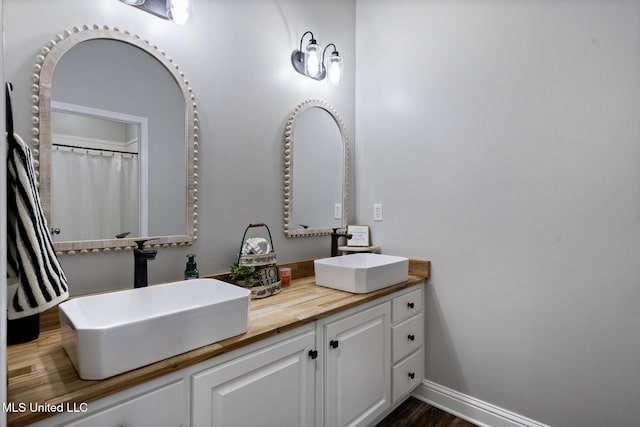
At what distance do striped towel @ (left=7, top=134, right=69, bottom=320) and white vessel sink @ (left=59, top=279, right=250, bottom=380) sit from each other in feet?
0.26

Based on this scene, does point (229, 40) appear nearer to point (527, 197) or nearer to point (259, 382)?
point (259, 382)

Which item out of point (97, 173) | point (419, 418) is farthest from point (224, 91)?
point (419, 418)

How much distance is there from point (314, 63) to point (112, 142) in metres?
1.17

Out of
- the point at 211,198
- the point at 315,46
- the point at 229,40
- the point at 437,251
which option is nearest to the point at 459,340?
the point at 437,251

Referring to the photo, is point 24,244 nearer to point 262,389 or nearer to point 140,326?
point 140,326

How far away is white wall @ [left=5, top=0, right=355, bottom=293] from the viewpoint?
3.79ft

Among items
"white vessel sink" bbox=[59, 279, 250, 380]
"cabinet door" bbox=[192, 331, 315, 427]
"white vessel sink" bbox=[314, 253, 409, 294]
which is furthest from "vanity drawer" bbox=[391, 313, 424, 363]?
"white vessel sink" bbox=[59, 279, 250, 380]

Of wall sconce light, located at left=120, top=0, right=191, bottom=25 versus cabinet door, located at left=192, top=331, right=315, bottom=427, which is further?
wall sconce light, located at left=120, top=0, right=191, bottom=25

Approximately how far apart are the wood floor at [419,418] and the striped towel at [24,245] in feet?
5.37

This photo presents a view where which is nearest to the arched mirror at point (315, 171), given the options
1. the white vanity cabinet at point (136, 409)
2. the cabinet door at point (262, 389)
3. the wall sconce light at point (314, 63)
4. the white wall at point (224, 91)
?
the white wall at point (224, 91)

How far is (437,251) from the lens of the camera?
6.38 feet

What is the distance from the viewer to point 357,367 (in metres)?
1.50

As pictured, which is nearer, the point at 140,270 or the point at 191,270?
the point at 140,270

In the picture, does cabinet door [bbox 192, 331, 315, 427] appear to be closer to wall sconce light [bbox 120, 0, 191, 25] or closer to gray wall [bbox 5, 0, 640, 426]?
gray wall [bbox 5, 0, 640, 426]
